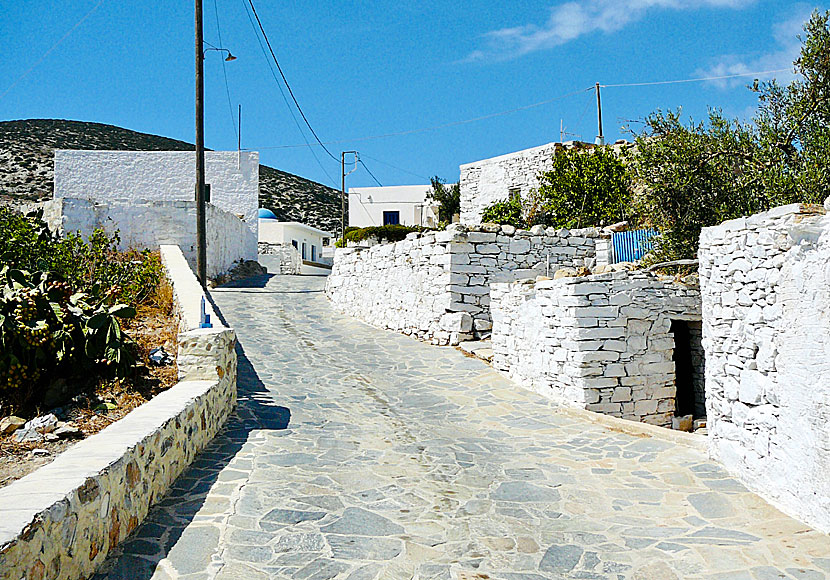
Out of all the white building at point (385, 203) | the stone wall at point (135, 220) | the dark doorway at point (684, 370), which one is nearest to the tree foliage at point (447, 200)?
the white building at point (385, 203)

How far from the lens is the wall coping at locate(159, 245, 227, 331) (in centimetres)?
821

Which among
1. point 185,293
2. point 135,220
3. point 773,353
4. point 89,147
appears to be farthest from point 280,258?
point 89,147

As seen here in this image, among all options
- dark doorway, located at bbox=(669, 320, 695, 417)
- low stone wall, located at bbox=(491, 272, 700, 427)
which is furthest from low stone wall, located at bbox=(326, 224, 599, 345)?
dark doorway, located at bbox=(669, 320, 695, 417)

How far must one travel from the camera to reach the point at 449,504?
517cm

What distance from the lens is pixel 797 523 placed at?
4719 millimetres

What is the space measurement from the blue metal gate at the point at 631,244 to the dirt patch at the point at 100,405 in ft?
32.0

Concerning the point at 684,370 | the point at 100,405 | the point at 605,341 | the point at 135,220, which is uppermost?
the point at 135,220

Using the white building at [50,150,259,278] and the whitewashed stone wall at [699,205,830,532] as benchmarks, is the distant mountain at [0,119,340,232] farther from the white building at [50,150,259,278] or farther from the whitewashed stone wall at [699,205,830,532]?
the whitewashed stone wall at [699,205,830,532]

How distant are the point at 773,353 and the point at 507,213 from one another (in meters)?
19.8

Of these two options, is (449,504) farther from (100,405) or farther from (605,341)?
(605,341)

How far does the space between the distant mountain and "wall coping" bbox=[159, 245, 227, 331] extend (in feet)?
118

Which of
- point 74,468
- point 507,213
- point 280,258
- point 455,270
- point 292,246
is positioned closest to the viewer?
point 74,468

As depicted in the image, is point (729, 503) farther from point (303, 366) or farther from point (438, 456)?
point (303, 366)

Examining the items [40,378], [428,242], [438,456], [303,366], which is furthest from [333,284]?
[438,456]
